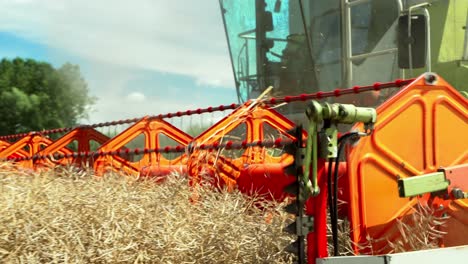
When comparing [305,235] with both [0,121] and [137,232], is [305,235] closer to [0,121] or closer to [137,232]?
[137,232]

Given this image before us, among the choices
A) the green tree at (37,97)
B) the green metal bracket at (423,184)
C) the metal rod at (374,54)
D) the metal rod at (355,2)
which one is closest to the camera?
the green metal bracket at (423,184)

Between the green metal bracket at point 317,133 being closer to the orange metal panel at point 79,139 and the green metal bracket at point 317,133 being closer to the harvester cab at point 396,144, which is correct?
the harvester cab at point 396,144

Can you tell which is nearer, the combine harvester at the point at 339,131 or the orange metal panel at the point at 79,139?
the combine harvester at the point at 339,131

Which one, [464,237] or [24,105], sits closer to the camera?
[464,237]

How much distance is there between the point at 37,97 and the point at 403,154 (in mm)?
18573

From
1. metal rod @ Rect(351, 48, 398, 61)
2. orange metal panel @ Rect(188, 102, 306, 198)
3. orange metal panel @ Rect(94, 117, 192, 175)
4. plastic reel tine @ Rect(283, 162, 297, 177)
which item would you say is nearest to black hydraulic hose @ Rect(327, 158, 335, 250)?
A: plastic reel tine @ Rect(283, 162, 297, 177)

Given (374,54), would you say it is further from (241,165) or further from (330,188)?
(330,188)

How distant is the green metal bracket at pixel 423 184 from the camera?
7.54ft

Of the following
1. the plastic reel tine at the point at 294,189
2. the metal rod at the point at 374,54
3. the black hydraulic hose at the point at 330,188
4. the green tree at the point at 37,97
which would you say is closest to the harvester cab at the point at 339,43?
the metal rod at the point at 374,54

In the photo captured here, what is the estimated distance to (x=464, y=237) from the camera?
8.50 feet

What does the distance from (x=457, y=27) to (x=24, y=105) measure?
16.6 m

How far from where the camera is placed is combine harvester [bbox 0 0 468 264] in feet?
7.00

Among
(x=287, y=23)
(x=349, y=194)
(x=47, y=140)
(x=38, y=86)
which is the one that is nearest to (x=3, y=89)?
(x=38, y=86)

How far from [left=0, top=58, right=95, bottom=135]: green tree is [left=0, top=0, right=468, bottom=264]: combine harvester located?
13456 millimetres
